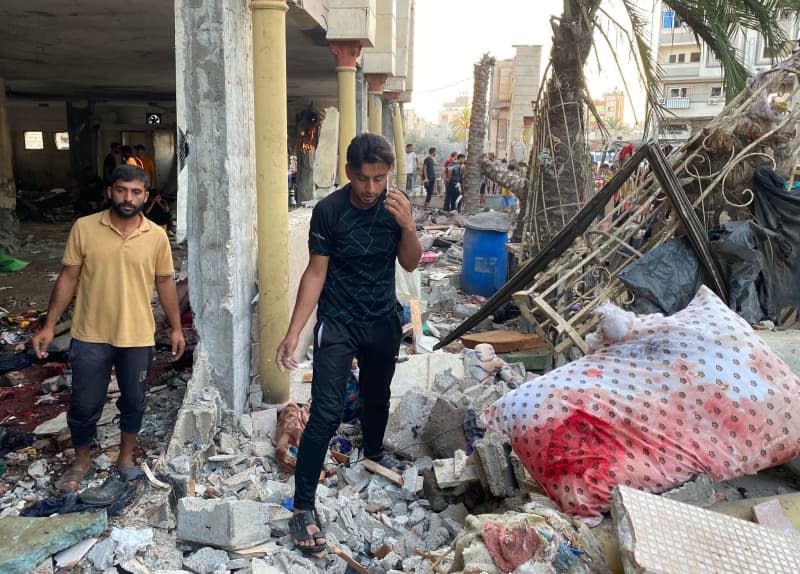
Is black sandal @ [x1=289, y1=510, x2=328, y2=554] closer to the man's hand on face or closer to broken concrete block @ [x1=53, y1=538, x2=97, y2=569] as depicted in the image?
broken concrete block @ [x1=53, y1=538, x2=97, y2=569]

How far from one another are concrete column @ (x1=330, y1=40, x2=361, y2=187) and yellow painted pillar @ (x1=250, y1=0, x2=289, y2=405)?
11.8 ft

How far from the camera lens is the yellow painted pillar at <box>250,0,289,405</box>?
4.32 metres

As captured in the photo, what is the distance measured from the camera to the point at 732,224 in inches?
166

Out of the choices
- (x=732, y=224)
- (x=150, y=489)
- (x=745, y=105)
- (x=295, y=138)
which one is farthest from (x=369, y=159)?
(x=295, y=138)

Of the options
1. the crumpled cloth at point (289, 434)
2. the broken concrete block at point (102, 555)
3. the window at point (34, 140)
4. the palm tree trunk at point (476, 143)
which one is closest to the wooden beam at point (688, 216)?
the crumpled cloth at point (289, 434)

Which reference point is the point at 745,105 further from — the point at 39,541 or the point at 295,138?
the point at 295,138

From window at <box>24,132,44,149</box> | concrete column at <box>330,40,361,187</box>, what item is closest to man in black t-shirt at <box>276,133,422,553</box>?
concrete column at <box>330,40,361,187</box>

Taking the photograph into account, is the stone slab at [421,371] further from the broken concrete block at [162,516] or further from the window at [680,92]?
the window at [680,92]

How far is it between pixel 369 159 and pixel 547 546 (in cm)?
175

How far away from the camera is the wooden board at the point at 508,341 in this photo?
601cm

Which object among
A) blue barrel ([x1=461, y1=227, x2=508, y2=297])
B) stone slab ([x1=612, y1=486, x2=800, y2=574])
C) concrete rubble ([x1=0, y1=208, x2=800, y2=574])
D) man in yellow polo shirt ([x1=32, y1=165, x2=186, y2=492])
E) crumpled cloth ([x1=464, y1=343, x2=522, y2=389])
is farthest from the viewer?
blue barrel ([x1=461, y1=227, x2=508, y2=297])

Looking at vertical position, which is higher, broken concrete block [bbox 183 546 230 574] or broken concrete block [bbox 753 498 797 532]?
broken concrete block [bbox 753 498 797 532]

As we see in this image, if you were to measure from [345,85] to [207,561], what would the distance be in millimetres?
7055

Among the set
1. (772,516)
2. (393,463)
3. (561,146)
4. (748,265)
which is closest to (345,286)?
(393,463)
